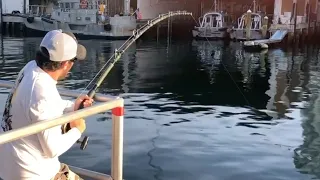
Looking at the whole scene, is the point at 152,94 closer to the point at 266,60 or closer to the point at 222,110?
the point at 222,110

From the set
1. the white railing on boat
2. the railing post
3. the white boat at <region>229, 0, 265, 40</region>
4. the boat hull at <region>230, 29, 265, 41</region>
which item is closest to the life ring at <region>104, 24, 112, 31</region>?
the white boat at <region>229, 0, 265, 40</region>

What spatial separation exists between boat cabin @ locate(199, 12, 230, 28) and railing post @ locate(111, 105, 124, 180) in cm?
4482

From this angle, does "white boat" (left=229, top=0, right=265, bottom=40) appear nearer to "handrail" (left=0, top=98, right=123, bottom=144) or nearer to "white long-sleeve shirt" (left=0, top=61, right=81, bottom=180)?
"handrail" (left=0, top=98, right=123, bottom=144)

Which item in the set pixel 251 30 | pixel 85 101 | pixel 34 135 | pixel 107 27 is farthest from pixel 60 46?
pixel 251 30

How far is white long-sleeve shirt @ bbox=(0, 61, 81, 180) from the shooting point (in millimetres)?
3113

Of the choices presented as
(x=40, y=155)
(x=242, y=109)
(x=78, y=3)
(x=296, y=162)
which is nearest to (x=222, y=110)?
(x=242, y=109)

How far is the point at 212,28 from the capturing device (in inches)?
1864

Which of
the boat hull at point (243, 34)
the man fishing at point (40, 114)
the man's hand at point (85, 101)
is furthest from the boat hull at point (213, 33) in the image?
the man fishing at point (40, 114)

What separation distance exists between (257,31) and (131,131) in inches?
1425

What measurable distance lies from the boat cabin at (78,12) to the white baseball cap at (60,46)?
143 ft

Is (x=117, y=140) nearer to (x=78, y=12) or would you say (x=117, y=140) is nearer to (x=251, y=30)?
(x=251, y=30)

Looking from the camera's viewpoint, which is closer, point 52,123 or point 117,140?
point 52,123

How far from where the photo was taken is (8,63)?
81.4 ft

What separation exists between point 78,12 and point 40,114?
147 ft
